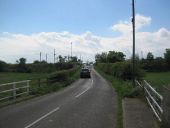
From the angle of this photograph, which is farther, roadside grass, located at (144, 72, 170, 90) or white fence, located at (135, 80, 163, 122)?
roadside grass, located at (144, 72, 170, 90)

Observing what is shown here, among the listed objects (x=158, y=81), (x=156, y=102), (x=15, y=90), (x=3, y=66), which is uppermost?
(x=156, y=102)

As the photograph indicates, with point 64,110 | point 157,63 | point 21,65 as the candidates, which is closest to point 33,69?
point 21,65

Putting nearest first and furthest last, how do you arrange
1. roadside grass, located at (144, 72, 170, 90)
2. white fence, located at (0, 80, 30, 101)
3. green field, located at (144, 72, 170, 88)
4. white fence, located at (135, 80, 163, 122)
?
white fence, located at (135, 80, 163, 122) < white fence, located at (0, 80, 30, 101) < roadside grass, located at (144, 72, 170, 90) < green field, located at (144, 72, 170, 88)

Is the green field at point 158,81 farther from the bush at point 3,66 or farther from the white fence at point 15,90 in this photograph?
the bush at point 3,66

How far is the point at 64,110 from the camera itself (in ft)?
50.0

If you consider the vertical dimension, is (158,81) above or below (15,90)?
below

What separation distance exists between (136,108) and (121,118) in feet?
8.23

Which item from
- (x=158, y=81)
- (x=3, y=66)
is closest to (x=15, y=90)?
(x=158, y=81)

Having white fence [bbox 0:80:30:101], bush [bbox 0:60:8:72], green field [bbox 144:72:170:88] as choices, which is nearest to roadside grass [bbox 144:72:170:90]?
green field [bbox 144:72:170:88]

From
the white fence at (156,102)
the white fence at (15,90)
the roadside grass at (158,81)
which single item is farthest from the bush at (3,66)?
the white fence at (156,102)

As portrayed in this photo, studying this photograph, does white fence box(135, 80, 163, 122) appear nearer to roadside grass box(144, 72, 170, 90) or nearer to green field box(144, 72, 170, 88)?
roadside grass box(144, 72, 170, 90)

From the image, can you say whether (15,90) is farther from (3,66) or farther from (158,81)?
(3,66)

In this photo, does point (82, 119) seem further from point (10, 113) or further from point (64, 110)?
point (10, 113)

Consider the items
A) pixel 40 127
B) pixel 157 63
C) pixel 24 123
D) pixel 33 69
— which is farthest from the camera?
pixel 33 69
